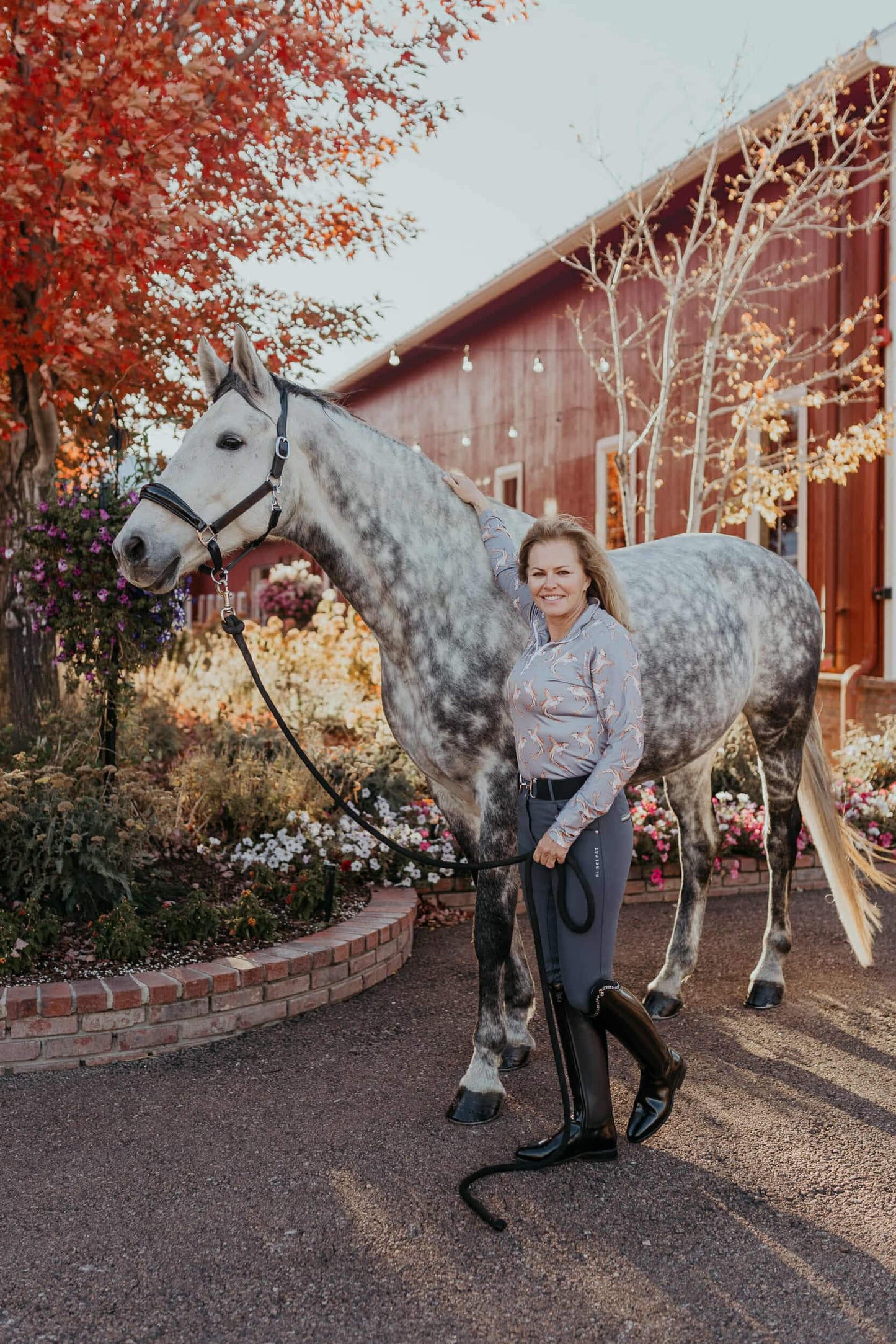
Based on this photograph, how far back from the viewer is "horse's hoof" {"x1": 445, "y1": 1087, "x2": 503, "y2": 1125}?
324 centimetres

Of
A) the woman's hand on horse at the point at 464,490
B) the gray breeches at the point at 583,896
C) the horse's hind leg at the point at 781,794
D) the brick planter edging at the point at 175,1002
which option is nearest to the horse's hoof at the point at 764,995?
the horse's hind leg at the point at 781,794

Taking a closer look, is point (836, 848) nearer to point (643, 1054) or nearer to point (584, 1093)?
point (643, 1054)

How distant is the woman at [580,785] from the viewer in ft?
8.93

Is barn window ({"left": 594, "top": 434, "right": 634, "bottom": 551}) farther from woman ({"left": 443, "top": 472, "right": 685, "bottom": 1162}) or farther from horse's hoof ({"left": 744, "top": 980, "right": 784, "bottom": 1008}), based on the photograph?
woman ({"left": 443, "top": 472, "right": 685, "bottom": 1162})

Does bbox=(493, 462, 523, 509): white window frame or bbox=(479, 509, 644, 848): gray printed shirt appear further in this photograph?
bbox=(493, 462, 523, 509): white window frame

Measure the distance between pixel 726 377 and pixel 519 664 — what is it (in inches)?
364

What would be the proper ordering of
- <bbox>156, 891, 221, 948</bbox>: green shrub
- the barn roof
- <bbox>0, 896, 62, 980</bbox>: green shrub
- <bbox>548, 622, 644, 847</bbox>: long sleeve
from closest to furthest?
<bbox>548, 622, 644, 847</bbox>: long sleeve < <bbox>0, 896, 62, 980</bbox>: green shrub < <bbox>156, 891, 221, 948</bbox>: green shrub < the barn roof

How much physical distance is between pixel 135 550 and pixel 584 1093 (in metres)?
1.90

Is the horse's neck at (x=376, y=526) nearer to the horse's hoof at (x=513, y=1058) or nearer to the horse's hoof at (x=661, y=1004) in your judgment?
the horse's hoof at (x=513, y=1058)

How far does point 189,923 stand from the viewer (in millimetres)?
4270

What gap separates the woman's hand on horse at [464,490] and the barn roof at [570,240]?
1.57 feet

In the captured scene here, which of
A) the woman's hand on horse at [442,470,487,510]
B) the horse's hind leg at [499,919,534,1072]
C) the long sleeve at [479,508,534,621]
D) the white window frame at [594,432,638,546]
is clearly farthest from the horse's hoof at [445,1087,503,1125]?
the white window frame at [594,432,638,546]

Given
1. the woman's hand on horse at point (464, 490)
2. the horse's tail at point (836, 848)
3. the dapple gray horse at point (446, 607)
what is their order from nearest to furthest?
1. the dapple gray horse at point (446, 607)
2. the woman's hand on horse at point (464, 490)
3. the horse's tail at point (836, 848)

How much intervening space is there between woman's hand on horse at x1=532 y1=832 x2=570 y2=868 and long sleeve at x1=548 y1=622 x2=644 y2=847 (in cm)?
1
